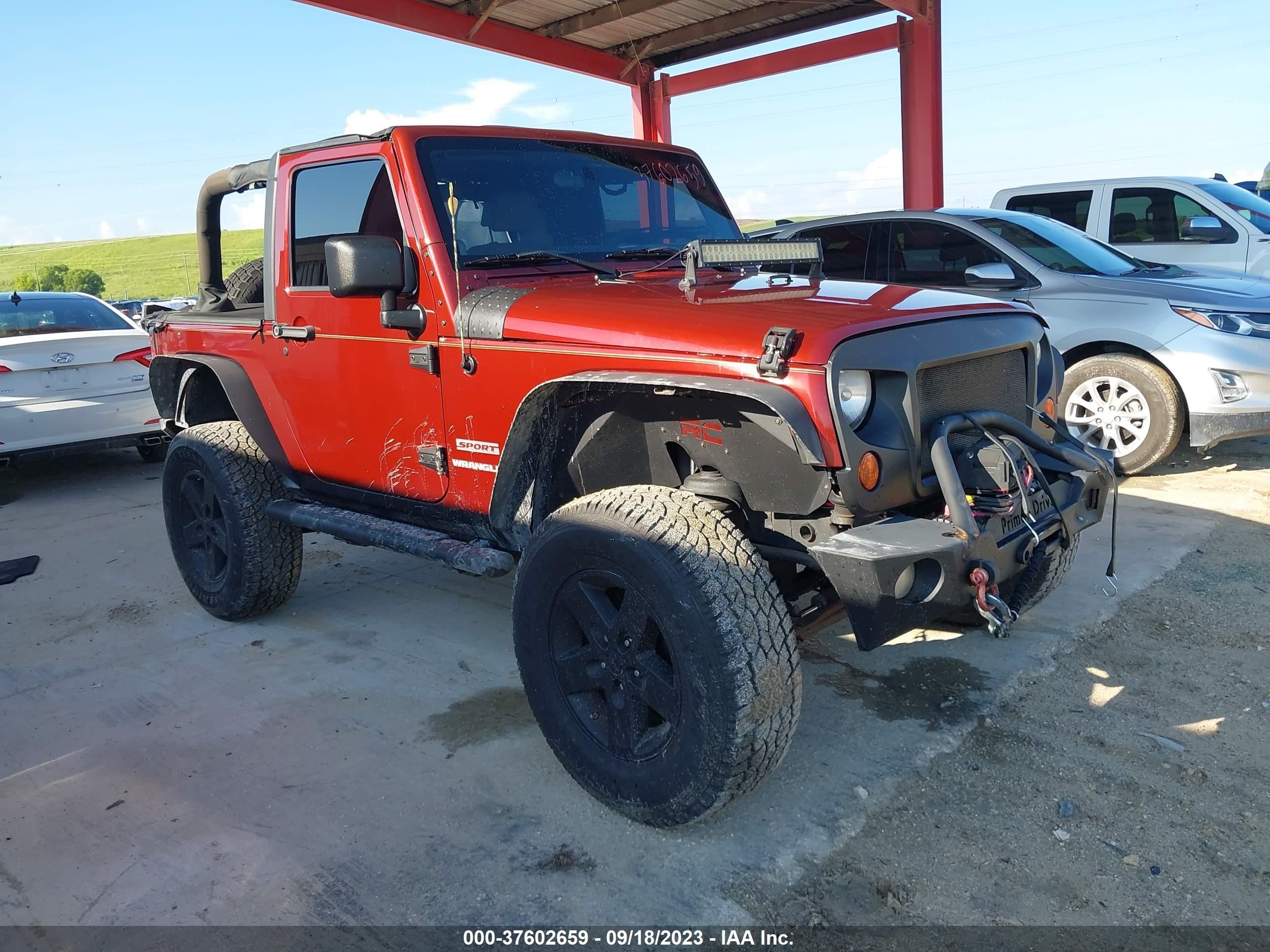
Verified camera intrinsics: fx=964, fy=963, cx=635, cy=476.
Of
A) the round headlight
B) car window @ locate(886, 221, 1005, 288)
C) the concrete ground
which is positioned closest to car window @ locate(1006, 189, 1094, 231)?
car window @ locate(886, 221, 1005, 288)

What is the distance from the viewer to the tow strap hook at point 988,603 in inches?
99.7

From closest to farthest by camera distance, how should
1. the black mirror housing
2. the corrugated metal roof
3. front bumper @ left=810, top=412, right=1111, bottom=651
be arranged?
front bumper @ left=810, top=412, right=1111, bottom=651, the black mirror housing, the corrugated metal roof

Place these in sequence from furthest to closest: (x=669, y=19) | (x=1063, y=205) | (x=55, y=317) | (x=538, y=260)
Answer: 1. (x=669, y=19)
2. (x=1063, y=205)
3. (x=55, y=317)
4. (x=538, y=260)

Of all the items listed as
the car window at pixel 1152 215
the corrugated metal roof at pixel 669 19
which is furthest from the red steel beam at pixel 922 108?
the car window at pixel 1152 215

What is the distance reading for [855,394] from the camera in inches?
103

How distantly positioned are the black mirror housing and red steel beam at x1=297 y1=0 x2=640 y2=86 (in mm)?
6344

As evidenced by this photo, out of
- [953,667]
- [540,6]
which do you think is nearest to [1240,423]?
[953,667]

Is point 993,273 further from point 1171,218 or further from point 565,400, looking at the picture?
point 1171,218

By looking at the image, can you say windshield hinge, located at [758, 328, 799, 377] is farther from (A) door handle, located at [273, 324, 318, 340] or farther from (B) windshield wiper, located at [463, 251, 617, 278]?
(A) door handle, located at [273, 324, 318, 340]

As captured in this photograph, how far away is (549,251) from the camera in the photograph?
11.9 feet

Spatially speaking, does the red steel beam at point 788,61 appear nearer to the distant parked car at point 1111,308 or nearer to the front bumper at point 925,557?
the distant parked car at point 1111,308

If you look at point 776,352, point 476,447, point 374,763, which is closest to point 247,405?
point 476,447

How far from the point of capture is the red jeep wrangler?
8.38 ft

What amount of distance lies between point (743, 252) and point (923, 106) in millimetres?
8301
